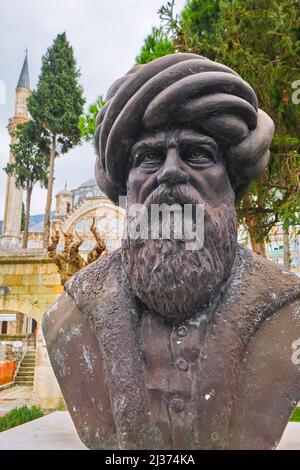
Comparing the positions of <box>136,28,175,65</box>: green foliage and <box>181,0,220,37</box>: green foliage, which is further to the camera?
<box>181,0,220,37</box>: green foliage

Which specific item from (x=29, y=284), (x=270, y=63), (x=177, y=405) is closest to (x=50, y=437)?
(x=177, y=405)

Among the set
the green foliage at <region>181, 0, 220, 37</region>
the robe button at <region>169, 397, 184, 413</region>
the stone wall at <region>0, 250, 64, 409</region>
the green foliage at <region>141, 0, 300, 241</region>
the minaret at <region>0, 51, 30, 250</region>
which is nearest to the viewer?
the robe button at <region>169, 397, 184, 413</region>

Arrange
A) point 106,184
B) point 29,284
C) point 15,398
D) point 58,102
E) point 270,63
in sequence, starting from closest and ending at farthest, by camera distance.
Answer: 1. point 106,184
2. point 270,63
3. point 29,284
4. point 15,398
5. point 58,102

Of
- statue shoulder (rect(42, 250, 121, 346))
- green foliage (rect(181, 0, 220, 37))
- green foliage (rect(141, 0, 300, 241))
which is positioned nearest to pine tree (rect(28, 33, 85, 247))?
green foliage (rect(181, 0, 220, 37))

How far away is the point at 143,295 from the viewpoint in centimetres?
179

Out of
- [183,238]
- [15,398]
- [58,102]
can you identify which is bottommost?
[15,398]

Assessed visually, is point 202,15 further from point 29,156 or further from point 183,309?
point 29,156

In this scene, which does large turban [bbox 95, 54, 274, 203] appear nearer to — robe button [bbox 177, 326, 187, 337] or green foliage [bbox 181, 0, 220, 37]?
robe button [bbox 177, 326, 187, 337]

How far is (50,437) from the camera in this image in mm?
2947

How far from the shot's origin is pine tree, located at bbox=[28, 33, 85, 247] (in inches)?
672

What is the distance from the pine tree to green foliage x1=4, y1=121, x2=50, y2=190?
0.55 m

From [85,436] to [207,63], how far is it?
169 centimetres

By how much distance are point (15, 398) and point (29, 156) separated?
11512mm

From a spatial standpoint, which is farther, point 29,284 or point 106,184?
point 29,284
